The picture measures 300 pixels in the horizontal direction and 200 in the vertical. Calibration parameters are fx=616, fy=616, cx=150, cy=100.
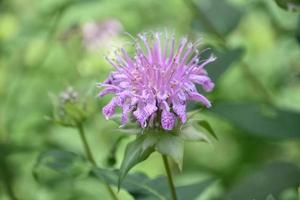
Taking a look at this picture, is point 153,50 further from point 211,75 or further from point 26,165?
point 26,165

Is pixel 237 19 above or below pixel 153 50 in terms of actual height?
below

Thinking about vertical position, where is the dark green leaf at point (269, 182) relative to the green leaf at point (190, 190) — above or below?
below

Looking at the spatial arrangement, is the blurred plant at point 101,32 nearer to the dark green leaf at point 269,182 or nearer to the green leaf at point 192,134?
the dark green leaf at point 269,182

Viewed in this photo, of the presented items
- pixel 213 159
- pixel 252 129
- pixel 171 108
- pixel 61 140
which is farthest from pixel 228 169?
pixel 171 108

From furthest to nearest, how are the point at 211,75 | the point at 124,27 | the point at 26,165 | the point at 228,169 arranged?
the point at 124,27
the point at 228,169
the point at 26,165
the point at 211,75

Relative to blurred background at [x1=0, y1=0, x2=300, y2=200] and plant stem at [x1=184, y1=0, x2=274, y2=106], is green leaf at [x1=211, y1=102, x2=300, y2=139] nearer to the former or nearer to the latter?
blurred background at [x1=0, y1=0, x2=300, y2=200]

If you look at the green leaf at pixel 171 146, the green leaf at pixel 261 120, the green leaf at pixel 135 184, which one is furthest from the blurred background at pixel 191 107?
the green leaf at pixel 171 146

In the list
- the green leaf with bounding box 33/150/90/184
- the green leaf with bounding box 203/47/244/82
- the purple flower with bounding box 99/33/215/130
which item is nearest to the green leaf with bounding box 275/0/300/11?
the purple flower with bounding box 99/33/215/130
